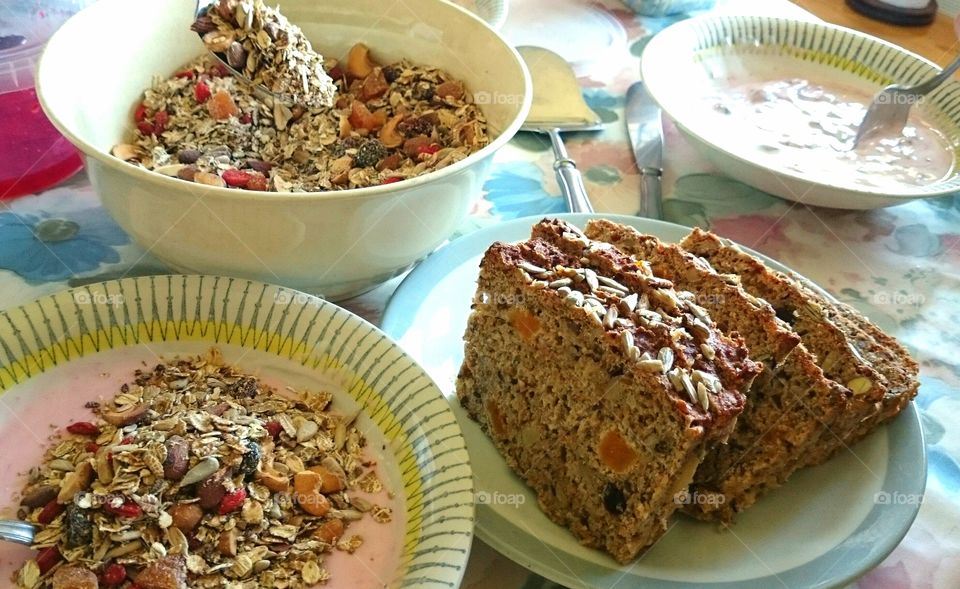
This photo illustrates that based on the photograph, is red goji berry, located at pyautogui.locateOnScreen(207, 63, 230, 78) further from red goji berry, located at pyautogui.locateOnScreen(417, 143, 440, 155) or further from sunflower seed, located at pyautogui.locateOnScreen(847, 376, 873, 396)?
sunflower seed, located at pyautogui.locateOnScreen(847, 376, 873, 396)

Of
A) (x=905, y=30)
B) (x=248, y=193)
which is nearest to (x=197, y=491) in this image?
(x=248, y=193)

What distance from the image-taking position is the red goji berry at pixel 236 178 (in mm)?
1075

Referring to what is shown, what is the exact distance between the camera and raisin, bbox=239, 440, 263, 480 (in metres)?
0.84

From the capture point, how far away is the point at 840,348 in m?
1.03

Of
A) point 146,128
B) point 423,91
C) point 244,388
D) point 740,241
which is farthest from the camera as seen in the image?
point 740,241

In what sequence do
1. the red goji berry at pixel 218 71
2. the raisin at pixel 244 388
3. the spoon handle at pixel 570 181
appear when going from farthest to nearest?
the spoon handle at pixel 570 181 < the red goji berry at pixel 218 71 < the raisin at pixel 244 388

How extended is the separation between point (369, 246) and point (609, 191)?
2.13ft

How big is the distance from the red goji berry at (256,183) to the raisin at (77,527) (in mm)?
494

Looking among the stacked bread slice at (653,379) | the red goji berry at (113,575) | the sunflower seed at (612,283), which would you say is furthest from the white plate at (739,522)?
the red goji berry at (113,575)

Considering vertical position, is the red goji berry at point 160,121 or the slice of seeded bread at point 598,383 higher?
the red goji berry at point 160,121

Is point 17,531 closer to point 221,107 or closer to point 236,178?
point 236,178

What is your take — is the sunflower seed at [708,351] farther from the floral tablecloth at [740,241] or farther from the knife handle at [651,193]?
the knife handle at [651,193]

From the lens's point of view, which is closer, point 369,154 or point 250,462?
point 250,462

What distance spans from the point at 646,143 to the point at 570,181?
0.26 m
